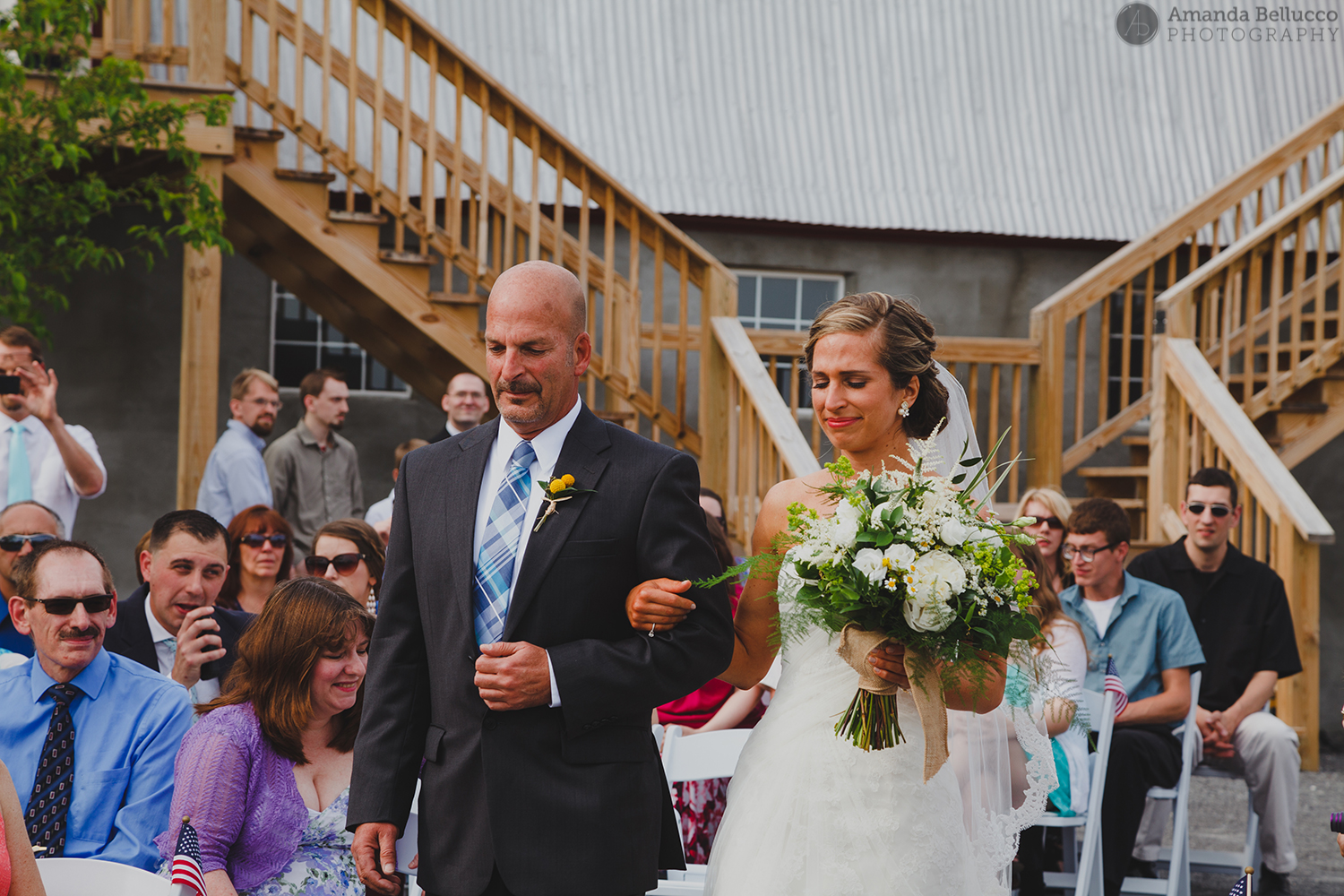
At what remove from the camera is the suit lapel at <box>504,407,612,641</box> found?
2.47 m

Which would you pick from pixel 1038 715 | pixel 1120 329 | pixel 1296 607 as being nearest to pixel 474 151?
pixel 1120 329

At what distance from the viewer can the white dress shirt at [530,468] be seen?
8.38 ft

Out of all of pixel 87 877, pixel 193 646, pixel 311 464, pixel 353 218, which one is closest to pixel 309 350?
pixel 353 218

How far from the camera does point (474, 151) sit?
33.6 feet

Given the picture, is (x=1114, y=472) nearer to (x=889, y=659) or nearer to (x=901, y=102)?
(x=901, y=102)

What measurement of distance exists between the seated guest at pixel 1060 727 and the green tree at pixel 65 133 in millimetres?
4514

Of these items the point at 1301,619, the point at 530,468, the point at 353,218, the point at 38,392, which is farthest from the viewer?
the point at 353,218

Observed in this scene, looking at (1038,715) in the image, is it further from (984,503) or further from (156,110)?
(156,110)

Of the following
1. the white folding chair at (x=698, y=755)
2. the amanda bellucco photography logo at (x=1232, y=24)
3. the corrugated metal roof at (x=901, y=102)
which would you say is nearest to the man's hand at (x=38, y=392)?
the white folding chair at (x=698, y=755)

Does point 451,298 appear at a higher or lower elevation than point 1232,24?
lower

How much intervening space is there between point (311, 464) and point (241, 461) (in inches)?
34.8

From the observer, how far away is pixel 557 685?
241 centimetres

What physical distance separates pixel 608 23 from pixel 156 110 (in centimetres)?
480

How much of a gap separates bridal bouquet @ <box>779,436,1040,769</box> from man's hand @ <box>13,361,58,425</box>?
4.08 meters
